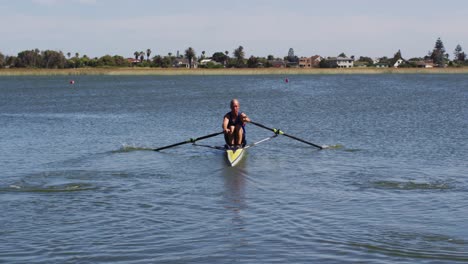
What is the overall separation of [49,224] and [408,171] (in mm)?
10899

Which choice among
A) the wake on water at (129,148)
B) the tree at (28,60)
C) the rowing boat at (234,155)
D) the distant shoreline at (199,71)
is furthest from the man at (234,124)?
the tree at (28,60)

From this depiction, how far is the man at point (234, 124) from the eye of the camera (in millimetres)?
22516

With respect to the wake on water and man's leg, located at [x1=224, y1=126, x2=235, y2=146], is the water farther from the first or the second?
man's leg, located at [x1=224, y1=126, x2=235, y2=146]

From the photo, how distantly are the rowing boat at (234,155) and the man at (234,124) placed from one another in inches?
21.3

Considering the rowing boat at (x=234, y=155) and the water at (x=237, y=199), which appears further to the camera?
the rowing boat at (x=234, y=155)

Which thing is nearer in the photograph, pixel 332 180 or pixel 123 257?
pixel 123 257

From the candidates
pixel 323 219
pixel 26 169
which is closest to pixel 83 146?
pixel 26 169

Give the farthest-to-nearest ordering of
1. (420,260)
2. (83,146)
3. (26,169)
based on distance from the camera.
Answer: (83,146), (26,169), (420,260)

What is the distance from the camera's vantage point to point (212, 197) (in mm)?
16469

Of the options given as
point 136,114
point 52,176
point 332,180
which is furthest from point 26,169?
point 136,114

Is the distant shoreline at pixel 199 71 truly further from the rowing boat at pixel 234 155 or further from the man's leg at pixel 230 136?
the rowing boat at pixel 234 155

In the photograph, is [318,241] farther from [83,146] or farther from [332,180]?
[83,146]

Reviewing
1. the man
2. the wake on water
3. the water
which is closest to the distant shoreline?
the wake on water

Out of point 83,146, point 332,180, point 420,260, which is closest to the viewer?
point 420,260
